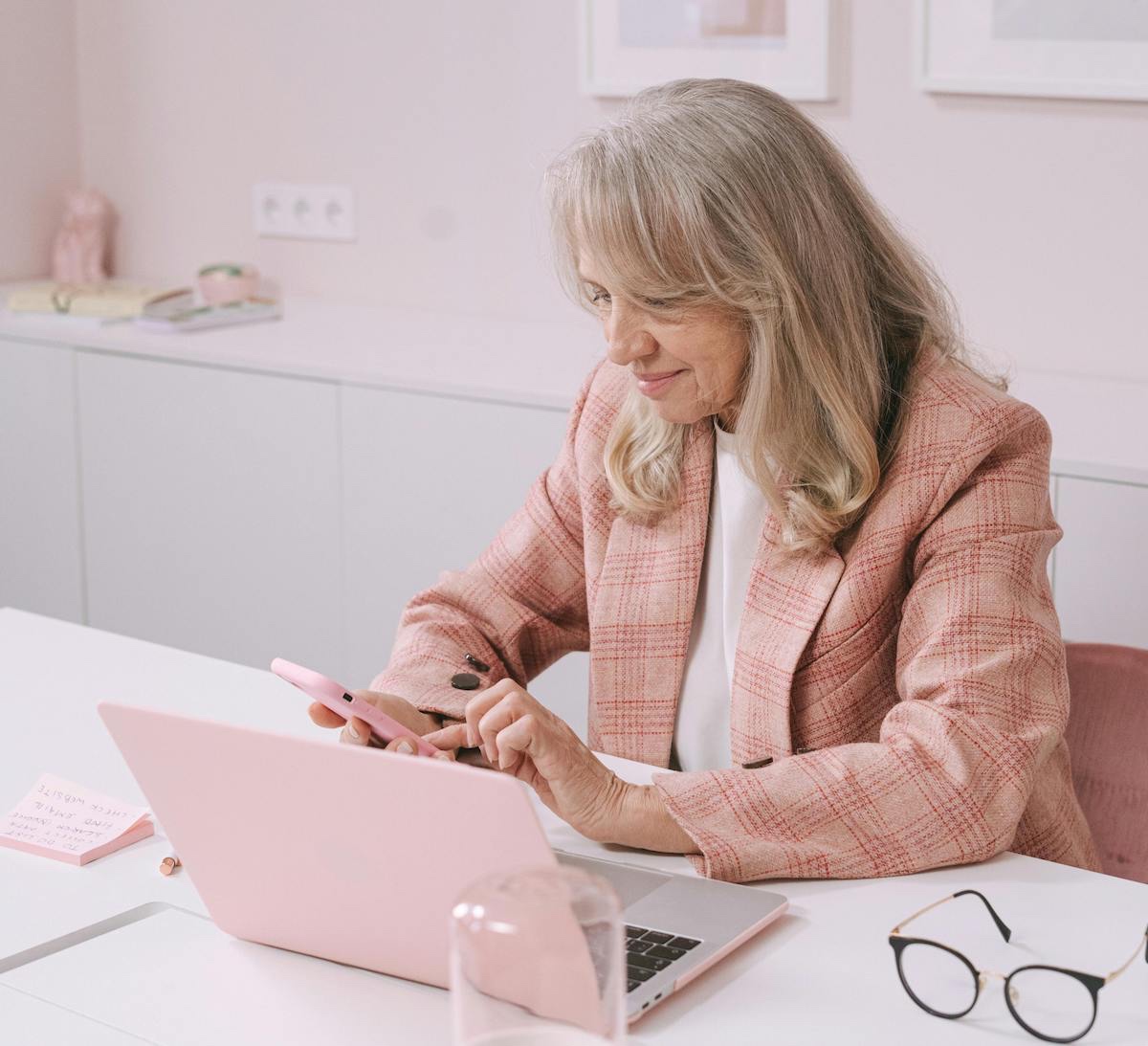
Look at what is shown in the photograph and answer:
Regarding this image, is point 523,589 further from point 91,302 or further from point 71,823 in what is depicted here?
point 91,302

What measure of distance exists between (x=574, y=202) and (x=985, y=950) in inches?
29.9

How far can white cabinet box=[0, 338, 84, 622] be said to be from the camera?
10.9ft

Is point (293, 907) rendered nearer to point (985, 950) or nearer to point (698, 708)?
point (985, 950)

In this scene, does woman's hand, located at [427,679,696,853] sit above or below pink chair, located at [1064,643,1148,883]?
above

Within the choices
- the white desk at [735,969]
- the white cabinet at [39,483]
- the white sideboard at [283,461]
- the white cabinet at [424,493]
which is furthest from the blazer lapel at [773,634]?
the white cabinet at [39,483]

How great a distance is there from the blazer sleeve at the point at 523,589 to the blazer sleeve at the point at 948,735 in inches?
16.7

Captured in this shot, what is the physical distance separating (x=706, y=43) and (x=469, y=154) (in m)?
0.59

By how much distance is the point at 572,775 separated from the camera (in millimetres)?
1381

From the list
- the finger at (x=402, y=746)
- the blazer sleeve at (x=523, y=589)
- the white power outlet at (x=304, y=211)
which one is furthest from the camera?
the white power outlet at (x=304, y=211)

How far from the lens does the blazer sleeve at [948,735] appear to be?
1.34m

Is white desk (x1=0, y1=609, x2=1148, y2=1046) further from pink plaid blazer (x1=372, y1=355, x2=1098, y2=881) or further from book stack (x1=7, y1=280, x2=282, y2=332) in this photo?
book stack (x1=7, y1=280, x2=282, y2=332)

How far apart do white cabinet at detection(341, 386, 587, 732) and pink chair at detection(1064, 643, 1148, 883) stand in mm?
1124

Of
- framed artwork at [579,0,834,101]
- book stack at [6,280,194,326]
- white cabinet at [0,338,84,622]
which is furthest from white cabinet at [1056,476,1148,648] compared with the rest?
white cabinet at [0,338,84,622]

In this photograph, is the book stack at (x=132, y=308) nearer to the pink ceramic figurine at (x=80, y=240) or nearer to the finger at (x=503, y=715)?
the pink ceramic figurine at (x=80, y=240)
